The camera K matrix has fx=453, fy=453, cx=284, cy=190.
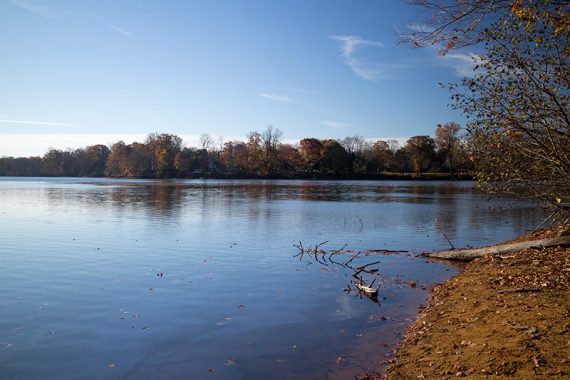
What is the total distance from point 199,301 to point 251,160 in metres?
156

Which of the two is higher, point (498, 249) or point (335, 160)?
point (335, 160)


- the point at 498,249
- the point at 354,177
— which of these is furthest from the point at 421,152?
the point at 498,249

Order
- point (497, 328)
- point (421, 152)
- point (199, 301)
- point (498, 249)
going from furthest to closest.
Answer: point (421, 152), point (498, 249), point (199, 301), point (497, 328)

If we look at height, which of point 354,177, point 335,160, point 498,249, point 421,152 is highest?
point 421,152

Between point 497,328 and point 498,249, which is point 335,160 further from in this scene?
point 497,328

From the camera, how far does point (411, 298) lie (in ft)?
51.6

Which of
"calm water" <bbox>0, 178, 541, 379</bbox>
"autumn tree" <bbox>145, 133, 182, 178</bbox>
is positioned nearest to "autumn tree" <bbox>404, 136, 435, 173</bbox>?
"autumn tree" <bbox>145, 133, 182, 178</bbox>

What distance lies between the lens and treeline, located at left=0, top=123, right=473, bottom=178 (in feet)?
527

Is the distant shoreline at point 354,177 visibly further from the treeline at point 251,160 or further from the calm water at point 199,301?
the calm water at point 199,301

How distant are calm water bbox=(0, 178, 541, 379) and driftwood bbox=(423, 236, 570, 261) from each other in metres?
1.44

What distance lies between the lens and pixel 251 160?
16962cm

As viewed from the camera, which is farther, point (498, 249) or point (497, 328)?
point (498, 249)

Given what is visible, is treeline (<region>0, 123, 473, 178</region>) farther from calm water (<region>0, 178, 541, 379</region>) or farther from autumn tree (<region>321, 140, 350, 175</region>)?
calm water (<region>0, 178, 541, 379</region>)

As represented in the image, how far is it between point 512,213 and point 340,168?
387 ft
